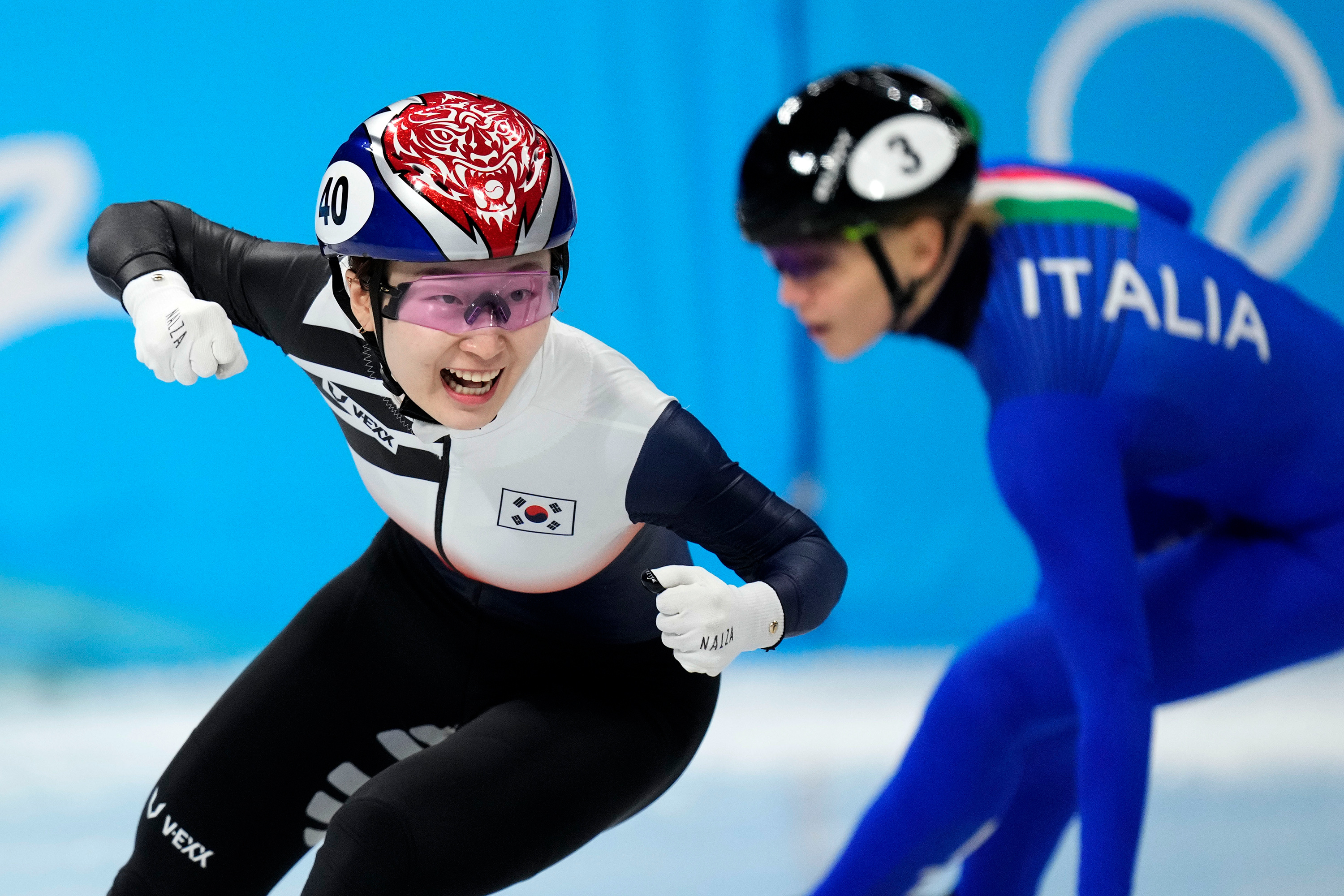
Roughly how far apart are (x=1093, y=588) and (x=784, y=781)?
81.8 inches

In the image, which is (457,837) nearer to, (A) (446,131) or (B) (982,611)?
(A) (446,131)

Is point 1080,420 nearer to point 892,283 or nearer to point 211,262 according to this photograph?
point 892,283

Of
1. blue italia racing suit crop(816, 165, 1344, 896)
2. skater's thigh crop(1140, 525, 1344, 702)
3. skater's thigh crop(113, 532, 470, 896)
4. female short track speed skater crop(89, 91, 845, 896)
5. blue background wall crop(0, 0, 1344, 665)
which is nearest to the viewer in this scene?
female short track speed skater crop(89, 91, 845, 896)

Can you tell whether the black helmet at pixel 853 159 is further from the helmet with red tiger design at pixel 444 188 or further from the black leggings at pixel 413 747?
the black leggings at pixel 413 747

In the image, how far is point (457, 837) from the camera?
6.09 feet

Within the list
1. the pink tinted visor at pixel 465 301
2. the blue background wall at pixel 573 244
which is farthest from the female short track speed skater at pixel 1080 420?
the blue background wall at pixel 573 244

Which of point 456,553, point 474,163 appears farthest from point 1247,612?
point 474,163

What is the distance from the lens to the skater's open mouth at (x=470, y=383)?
1.98 m

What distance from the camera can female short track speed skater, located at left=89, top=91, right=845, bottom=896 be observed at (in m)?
1.88

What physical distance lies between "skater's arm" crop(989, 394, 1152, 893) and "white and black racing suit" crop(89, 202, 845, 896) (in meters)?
0.29

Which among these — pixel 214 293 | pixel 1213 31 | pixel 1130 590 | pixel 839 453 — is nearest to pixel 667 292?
pixel 839 453

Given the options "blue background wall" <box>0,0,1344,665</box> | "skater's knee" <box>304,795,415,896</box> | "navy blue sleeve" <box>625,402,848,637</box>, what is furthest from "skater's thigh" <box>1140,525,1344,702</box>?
"blue background wall" <box>0,0,1344,665</box>

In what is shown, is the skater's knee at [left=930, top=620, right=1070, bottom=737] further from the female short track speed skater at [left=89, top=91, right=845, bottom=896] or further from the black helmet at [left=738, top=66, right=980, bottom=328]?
the black helmet at [left=738, top=66, right=980, bottom=328]

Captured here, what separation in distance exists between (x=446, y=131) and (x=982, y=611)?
3.47 metres
